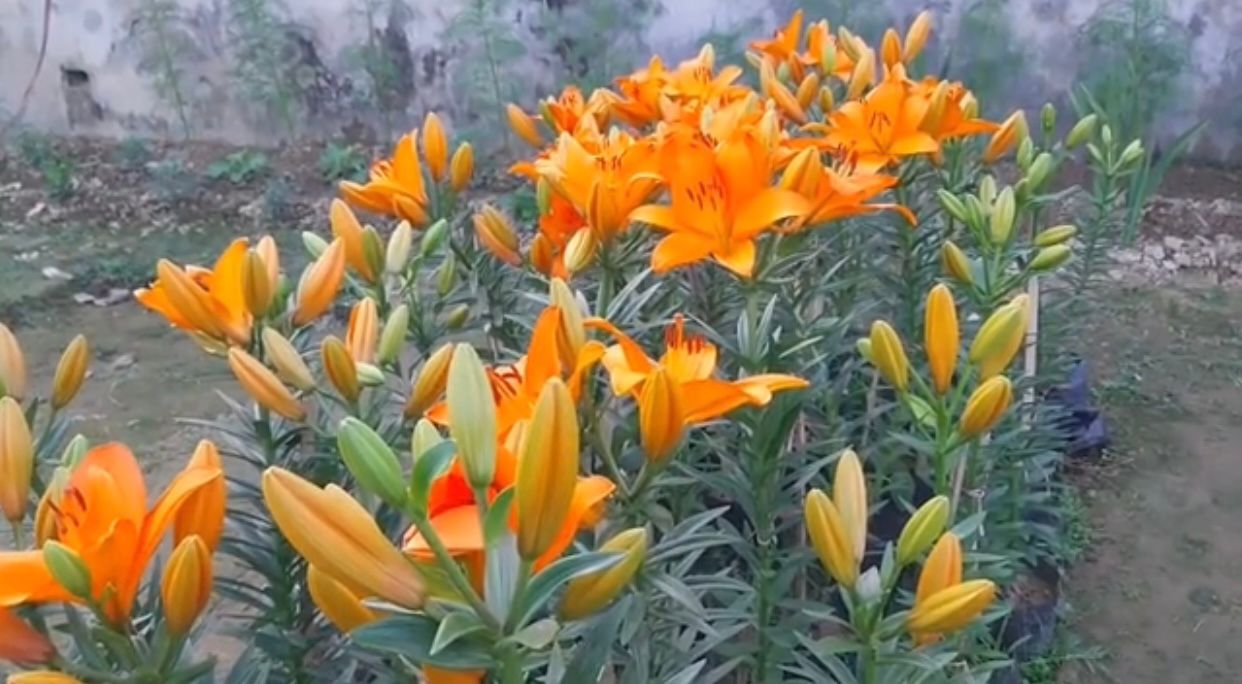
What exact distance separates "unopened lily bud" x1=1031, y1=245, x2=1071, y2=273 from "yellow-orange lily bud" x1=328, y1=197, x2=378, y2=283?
0.67m

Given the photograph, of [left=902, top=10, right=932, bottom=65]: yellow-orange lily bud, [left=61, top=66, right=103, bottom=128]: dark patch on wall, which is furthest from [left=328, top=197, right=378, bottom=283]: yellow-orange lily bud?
[left=61, top=66, right=103, bottom=128]: dark patch on wall

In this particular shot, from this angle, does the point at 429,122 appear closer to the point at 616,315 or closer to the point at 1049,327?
the point at 616,315

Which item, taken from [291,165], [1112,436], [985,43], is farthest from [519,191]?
[1112,436]

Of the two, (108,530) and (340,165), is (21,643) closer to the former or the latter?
(108,530)

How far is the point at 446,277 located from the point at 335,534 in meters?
0.75

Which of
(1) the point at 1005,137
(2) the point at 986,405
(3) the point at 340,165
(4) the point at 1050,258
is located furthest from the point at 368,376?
(3) the point at 340,165

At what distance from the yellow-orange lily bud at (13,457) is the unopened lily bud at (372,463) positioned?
27 cm

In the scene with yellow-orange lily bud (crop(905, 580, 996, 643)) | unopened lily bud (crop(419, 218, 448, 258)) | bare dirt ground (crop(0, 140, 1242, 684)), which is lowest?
bare dirt ground (crop(0, 140, 1242, 684))

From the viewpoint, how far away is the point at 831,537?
85 cm

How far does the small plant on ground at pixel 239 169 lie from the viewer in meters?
4.61

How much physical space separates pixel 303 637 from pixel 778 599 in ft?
1.35

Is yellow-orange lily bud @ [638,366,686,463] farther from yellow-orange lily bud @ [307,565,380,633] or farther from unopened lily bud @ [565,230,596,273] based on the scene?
unopened lily bud @ [565,230,596,273]

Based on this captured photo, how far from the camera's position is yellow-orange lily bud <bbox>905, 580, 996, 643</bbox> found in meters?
0.84

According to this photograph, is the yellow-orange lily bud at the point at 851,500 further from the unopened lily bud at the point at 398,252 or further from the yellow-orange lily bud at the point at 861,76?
the yellow-orange lily bud at the point at 861,76
